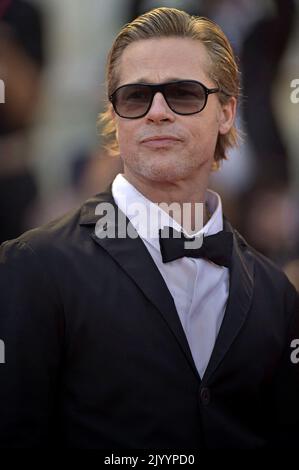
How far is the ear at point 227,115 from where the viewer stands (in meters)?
2.76

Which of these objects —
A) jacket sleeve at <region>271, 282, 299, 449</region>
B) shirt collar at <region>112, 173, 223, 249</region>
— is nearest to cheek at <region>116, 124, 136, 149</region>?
shirt collar at <region>112, 173, 223, 249</region>

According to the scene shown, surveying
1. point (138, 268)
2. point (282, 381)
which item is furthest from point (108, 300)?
point (282, 381)

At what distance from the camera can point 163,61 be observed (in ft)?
8.16

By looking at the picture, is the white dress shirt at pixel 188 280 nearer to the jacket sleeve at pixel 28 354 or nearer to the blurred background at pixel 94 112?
the jacket sleeve at pixel 28 354

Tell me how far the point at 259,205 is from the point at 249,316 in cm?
155

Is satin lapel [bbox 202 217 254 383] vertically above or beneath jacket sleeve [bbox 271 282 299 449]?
above

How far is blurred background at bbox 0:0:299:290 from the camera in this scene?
3721 millimetres

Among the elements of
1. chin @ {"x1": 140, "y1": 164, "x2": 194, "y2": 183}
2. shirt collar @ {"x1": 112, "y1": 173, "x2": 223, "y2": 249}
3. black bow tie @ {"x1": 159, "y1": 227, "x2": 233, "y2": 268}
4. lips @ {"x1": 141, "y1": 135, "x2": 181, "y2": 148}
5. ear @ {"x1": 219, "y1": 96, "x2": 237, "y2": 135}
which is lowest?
black bow tie @ {"x1": 159, "y1": 227, "x2": 233, "y2": 268}

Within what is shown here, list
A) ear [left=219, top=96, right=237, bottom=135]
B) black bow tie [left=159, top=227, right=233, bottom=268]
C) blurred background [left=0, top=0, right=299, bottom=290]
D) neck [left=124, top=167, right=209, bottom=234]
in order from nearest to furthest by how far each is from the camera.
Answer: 1. black bow tie [left=159, top=227, right=233, bottom=268]
2. neck [left=124, top=167, right=209, bottom=234]
3. ear [left=219, top=96, right=237, bottom=135]
4. blurred background [left=0, top=0, right=299, bottom=290]

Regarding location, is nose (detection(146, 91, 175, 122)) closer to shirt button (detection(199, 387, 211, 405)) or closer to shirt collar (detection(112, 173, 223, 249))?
shirt collar (detection(112, 173, 223, 249))

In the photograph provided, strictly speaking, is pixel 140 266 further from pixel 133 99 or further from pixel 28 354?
pixel 133 99

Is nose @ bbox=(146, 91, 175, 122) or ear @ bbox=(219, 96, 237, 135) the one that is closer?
nose @ bbox=(146, 91, 175, 122)

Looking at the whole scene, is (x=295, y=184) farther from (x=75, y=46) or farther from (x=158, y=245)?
(x=158, y=245)
